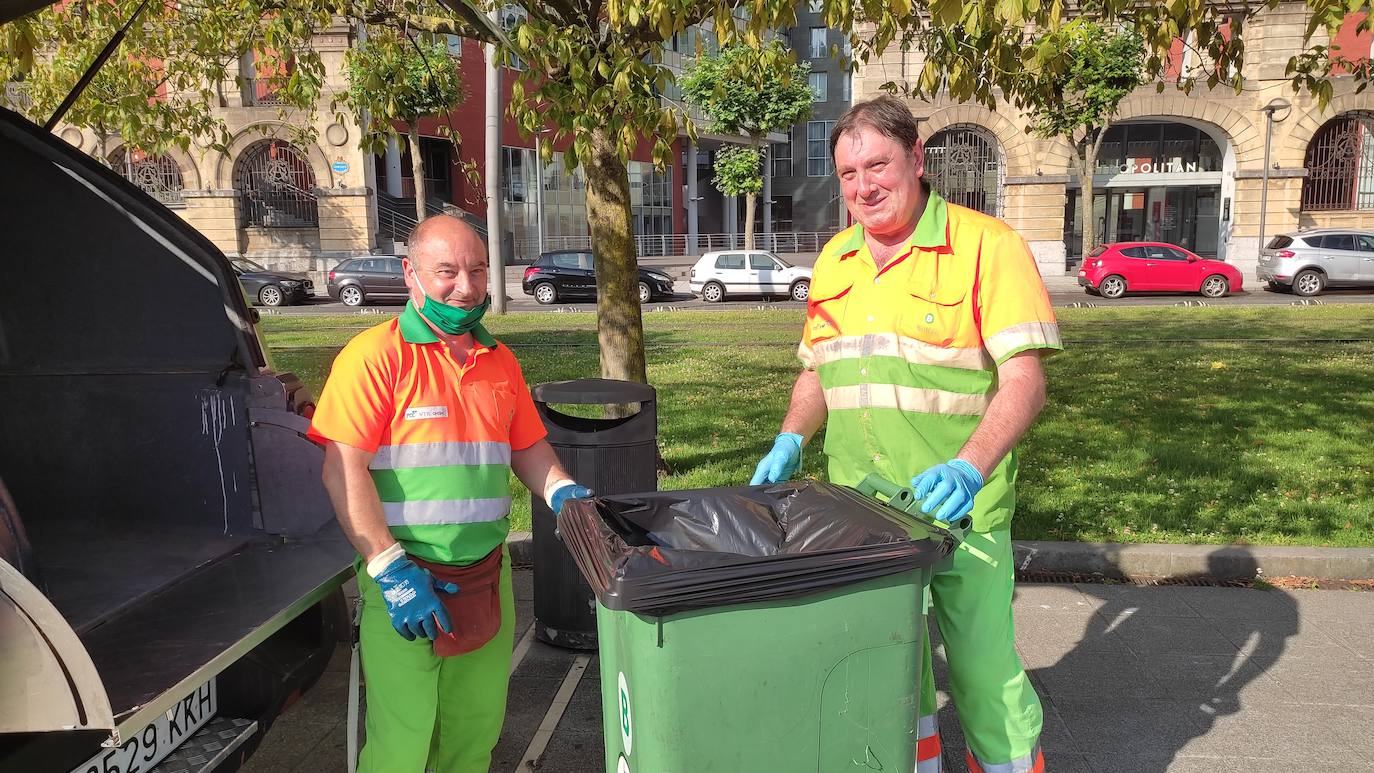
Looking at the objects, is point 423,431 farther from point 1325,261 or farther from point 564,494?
point 1325,261

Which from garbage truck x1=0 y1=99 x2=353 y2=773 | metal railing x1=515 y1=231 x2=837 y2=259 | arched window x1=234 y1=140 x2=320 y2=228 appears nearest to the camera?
garbage truck x1=0 y1=99 x2=353 y2=773

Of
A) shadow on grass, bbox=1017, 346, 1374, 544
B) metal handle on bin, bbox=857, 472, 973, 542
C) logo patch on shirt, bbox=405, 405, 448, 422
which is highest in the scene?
logo patch on shirt, bbox=405, 405, 448, 422

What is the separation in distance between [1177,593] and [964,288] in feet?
10.3

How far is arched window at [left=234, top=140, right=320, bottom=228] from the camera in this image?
3159 cm

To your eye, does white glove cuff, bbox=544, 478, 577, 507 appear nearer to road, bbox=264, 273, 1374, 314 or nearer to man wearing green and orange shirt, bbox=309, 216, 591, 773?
man wearing green and orange shirt, bbox=309, 216, 591, 773

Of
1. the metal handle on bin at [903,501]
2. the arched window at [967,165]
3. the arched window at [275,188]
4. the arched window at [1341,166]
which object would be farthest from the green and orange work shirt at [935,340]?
the arched window at [1341,166]

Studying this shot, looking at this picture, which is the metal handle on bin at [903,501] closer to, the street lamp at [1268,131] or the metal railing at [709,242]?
the street lamp at [1268,131]

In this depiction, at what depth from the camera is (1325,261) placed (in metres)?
22.9

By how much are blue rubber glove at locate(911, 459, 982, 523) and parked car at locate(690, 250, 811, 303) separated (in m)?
22.6

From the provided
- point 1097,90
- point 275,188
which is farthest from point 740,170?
point 275,188

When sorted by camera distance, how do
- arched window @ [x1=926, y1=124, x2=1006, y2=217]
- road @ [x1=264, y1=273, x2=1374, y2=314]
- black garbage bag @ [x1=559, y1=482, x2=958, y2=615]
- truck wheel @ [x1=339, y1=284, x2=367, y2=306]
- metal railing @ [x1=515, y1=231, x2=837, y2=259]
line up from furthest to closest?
metal railing @ [x1=515, y1=231, x2=837, y2=259], arched window @ [x1=926, y1=124, x2=1006, y2=217], truck wheel @ [x1=339, y1=284, x2=367, y2=306], road @ [x1=264, y1=273, x2=1374, y2=314], black garbage bag @ [x1=559, y1=482, x2=958, y2=615]

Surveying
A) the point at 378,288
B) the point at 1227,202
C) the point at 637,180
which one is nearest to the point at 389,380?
the point at 378,288

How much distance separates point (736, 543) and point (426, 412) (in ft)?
2.80

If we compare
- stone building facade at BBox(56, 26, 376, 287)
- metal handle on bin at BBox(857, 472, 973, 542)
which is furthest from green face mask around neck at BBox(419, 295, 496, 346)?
stone building facade at BBox(56, 26, 376, 287)
